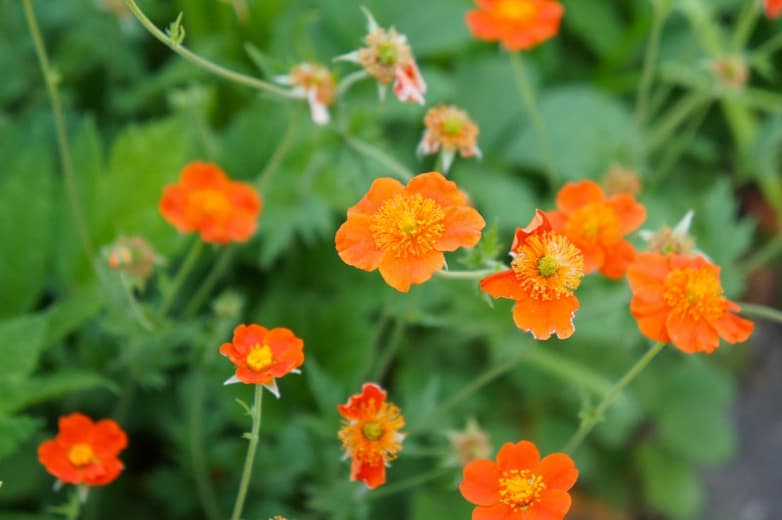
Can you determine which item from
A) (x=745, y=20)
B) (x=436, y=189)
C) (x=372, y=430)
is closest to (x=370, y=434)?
(x=372, y=430)

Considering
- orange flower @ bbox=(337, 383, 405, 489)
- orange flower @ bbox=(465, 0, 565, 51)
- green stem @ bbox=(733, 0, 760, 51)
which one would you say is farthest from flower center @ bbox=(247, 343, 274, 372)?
green stem @ bbox=(733, 0, 760, 51)

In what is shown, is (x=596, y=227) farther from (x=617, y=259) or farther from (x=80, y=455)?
(x=80, y=455)

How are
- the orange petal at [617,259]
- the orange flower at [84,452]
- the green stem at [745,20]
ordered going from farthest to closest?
the green stem at [745,20] → the orange petal at [617,259] → the orange flower at [84,452]

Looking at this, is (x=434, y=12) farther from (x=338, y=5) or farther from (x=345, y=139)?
(x=345, y=139)

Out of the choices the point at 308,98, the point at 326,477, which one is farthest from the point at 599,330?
the point at 308,98

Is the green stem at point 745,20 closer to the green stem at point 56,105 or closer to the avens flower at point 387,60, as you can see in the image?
the avens flower at point 387,60

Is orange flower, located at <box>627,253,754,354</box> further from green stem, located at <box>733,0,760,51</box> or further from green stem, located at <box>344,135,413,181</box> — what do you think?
green stem, located at <box>733,0,760,51</box>

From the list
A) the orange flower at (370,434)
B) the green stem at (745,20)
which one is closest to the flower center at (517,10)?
the green stem at (745,20)
